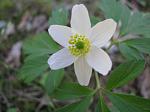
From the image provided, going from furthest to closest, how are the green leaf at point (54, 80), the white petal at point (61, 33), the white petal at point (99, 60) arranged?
the green leaf at point (54, 80)
the white petal at point (61, 33)
the white petal at point (99, 60)

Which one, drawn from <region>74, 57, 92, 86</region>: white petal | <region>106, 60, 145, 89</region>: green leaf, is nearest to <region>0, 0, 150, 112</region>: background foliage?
<region>106, 60, 145, 89</region>: green leaf

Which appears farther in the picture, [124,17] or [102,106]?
[124,17]

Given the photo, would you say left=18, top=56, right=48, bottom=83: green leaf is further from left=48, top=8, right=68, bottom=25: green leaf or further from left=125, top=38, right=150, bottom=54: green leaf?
left=125, top=38, right=150, bottom=54: green leaf

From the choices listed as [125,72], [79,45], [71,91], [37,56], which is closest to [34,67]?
[37,56]

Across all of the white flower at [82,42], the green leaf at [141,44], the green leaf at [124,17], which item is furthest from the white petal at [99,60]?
the green leaf at [124,17]

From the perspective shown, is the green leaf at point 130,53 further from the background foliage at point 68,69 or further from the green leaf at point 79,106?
the green leaf at point 79,106

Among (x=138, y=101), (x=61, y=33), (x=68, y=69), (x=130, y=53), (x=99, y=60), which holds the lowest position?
(x=68, y=69)

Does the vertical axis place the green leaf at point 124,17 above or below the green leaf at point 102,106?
above

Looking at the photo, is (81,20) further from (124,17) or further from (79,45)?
(124,17)
